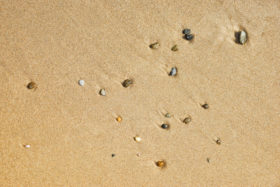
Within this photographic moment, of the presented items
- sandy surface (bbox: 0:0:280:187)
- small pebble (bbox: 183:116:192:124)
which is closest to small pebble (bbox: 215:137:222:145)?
sandy surface (bbox: 0:0:280:187)

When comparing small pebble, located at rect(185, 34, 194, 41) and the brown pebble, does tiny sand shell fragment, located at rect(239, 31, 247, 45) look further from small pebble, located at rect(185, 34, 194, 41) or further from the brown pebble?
the brown pebble

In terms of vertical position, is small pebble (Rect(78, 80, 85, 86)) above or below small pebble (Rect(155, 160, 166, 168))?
→ above

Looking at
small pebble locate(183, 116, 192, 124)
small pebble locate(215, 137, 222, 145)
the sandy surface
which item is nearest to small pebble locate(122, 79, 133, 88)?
the sandy surface

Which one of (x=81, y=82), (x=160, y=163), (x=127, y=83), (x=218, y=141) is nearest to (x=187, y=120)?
(x=218, y=141)

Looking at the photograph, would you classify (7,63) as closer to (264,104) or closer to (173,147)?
(173,147)

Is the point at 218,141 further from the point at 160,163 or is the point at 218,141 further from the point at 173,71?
the point at 173,71

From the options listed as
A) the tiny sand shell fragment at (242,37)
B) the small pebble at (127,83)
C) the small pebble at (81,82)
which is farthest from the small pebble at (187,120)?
the small pebble at (81,82)

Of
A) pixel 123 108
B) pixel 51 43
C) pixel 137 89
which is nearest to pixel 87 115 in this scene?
pixel 123 108

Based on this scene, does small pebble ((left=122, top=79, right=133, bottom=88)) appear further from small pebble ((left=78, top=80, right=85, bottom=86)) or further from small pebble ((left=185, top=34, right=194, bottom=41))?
small pebble ((left=185, top=34, right=194, bottom=41))

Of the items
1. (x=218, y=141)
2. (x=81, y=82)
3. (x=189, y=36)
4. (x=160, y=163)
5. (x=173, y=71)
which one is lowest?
(x=160, y=163)

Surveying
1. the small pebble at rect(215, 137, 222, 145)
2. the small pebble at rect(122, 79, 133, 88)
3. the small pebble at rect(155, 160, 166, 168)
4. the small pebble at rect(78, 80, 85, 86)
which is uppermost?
the small pebble at rect(122, 79, 133, 88)
